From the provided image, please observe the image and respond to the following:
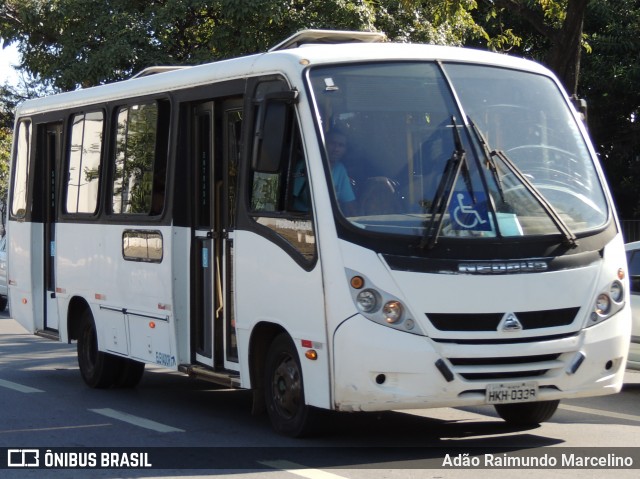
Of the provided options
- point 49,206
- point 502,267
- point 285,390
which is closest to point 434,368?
point 502,267

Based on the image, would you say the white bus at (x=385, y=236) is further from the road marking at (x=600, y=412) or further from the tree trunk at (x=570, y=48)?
the tree trunk at (x=570, y=48)

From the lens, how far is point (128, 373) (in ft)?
39.7

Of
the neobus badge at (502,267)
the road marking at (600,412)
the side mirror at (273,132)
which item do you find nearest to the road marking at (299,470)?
the neobus badge at (502,267)

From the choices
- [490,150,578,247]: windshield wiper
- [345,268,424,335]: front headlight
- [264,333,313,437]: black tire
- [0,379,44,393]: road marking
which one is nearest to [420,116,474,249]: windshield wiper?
[490,150,578,247]: windshield wiper

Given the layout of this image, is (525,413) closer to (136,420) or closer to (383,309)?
(383,309)

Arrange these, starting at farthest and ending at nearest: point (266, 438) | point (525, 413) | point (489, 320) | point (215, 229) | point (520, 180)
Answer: point (215, 229) → point (525, 413) → point (266, 438) → point (520, 180) → point (489, 320)

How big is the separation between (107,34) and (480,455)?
1389cm

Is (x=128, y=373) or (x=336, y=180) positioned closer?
(x=336, y=180)

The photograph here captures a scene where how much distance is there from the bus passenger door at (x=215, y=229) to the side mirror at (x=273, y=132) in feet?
2.87

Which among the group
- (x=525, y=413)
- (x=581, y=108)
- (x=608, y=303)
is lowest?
(x=525, y=413)

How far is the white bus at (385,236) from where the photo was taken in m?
7.70

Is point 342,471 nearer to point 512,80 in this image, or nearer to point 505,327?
point 505,327

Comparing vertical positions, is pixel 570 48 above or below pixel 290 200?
above

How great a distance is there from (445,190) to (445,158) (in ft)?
0.92
